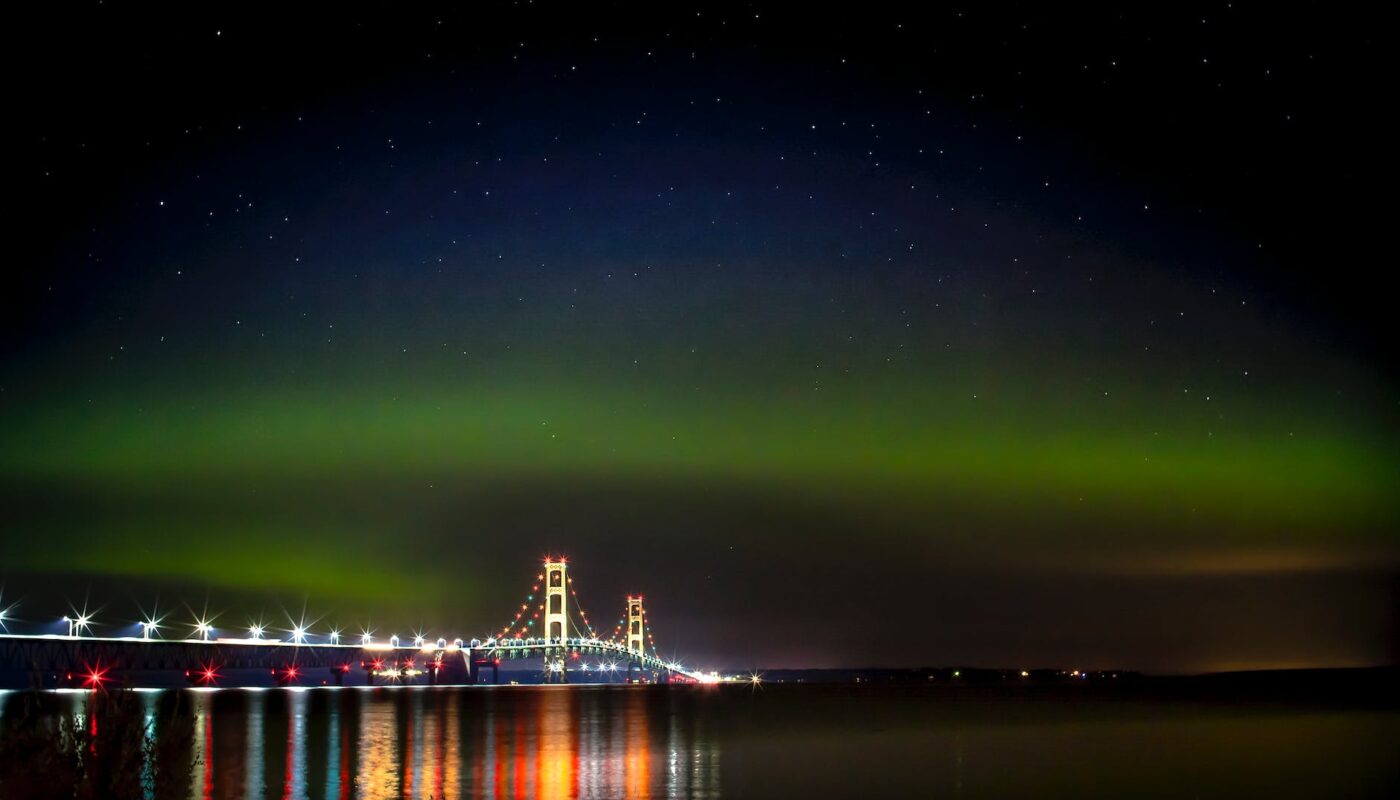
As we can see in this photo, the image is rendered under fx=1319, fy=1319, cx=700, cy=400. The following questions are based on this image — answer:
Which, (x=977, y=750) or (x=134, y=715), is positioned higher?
(x=134, y=715)

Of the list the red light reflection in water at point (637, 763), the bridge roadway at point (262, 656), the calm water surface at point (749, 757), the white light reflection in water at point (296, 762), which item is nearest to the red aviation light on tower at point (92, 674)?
the bridge roadway at point (262, 656)

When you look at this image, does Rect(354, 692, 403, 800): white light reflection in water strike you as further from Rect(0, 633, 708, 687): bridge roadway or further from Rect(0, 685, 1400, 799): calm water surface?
Rect(0, 633, 708, 687): bridge roadway

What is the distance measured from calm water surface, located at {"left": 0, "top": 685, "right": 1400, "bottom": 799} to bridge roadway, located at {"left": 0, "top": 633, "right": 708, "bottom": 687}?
182ft

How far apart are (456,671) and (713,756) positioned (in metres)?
151

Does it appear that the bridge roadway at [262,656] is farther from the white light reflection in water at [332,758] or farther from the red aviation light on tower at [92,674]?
the white light reflection in water at [332,758]

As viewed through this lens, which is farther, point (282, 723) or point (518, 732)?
point (282, 723)

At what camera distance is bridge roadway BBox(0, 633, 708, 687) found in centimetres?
12231

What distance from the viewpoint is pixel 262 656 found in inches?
5802

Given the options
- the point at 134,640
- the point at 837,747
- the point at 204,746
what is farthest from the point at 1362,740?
the point at 134,640

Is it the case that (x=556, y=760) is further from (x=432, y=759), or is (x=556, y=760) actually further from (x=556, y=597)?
(x=556, y=597)

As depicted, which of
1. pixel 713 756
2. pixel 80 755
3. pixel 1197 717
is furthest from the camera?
pixel 1197 717

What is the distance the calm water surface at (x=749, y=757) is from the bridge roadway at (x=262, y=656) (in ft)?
182

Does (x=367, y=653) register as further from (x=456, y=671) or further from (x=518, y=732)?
(x=518, y=732)

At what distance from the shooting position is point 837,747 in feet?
131
